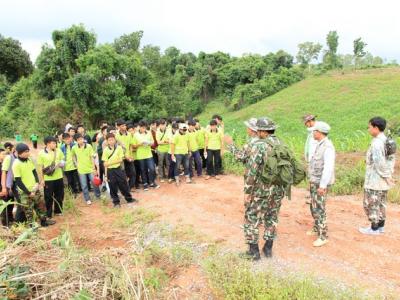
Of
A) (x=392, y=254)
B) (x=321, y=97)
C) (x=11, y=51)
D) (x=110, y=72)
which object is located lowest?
(x=392, y=254)

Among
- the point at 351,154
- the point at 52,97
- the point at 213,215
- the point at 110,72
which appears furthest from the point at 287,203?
the point at 52,97

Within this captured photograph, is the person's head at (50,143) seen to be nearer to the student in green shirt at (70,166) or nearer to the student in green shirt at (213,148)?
the student in green shirt at (70,166)

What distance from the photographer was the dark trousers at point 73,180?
26.2 feet

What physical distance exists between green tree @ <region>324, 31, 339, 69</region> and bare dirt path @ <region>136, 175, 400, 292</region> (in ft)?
134

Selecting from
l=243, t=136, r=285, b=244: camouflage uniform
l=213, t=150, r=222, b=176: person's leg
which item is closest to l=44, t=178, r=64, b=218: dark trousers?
l=213, t=150, r=222, b=176: person's leg

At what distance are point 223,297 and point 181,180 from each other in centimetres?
531

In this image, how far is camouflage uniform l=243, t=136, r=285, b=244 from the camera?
431cm

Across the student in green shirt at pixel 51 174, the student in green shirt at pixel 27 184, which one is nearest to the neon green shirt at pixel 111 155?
the student in green shirt at pixel 51 174

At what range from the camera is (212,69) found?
43.4 meters

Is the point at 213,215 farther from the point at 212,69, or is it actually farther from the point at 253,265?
the point at 212,69

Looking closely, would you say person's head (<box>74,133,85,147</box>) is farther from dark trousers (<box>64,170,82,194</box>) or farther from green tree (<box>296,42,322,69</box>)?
green tree (<box>296,42,322,69</box>)

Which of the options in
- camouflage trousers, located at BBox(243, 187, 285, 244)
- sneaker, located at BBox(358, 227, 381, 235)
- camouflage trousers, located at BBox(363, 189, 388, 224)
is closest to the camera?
camouflage trousers, located at BBox(243, 187, 285, 244)

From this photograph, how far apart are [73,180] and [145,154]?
5.66ft

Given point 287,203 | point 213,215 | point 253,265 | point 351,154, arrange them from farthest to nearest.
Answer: point 351,154 → point 287,203 → point 213,215 → point 253,265
